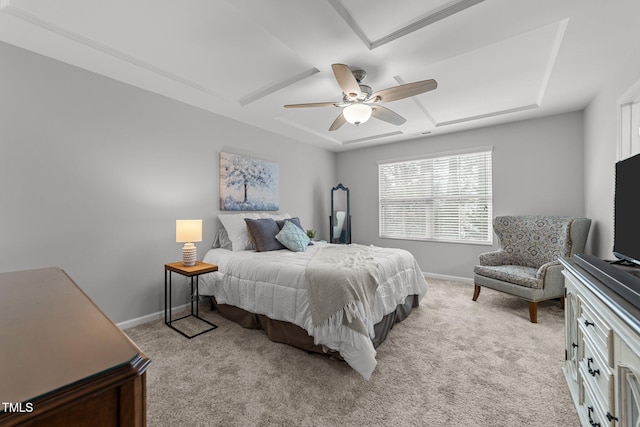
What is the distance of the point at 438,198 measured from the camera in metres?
4.64

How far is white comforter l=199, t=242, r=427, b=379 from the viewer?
77.1 inches

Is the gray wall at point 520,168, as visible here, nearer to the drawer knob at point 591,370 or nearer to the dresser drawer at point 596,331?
the dresser drawer at point 596,331

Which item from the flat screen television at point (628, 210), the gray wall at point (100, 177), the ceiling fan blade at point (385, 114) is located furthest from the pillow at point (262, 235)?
the flat screen television at point (628, 210)

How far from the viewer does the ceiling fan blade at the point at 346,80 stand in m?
1.96

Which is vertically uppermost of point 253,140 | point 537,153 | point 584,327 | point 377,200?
point 253,140

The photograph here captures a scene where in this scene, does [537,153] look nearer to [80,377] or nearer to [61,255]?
[80,377]

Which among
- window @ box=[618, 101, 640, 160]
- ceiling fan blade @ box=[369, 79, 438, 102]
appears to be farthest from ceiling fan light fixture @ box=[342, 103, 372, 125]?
window @ box=[618, 101, 640, 160]

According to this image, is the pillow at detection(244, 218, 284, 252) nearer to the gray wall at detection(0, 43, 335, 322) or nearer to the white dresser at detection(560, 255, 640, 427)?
the gray wall at detection(0, 43, 335, 322)

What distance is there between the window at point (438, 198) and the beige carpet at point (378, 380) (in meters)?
1.85

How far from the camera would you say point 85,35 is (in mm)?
2045

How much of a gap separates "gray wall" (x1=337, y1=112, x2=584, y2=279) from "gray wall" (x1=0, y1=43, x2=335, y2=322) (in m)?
3.48

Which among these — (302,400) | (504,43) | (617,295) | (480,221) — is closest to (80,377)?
(302,400)

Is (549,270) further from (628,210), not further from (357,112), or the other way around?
(357,112)

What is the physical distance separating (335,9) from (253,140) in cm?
261
